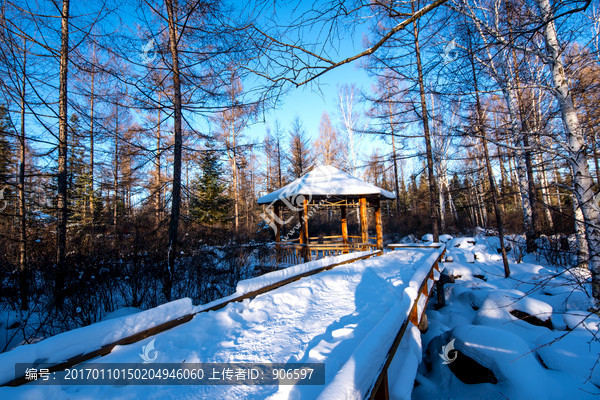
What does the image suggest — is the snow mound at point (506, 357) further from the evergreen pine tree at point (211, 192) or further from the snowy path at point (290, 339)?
the evergreen pine tree at point (211, 192)

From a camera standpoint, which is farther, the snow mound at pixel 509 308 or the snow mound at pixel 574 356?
the snow mound at pixel 509 308

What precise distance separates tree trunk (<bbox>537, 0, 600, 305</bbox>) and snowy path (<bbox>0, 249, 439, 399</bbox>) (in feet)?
6.99

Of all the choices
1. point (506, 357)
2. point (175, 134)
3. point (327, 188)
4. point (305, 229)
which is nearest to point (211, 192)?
point (305, 229)

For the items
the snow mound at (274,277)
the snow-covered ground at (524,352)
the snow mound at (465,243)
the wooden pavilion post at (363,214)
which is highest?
the wooden pavilion post at (363,214)

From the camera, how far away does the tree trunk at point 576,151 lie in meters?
3.21

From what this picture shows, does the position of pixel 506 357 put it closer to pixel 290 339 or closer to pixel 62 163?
pixel 290 339

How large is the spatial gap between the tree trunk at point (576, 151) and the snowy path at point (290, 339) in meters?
2.13

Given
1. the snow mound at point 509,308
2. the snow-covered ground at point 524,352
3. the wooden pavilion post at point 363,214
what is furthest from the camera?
the wooden pavilion post at point 363,214

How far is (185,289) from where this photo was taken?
5848 mm

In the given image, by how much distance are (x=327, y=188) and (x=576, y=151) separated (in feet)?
23.7

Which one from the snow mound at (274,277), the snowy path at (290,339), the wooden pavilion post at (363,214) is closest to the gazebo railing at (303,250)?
the wooden pavilion post at (363,214)

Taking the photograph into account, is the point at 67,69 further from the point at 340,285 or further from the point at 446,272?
the point at 446,272

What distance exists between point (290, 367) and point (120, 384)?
4.10ft

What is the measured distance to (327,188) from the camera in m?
10.1
